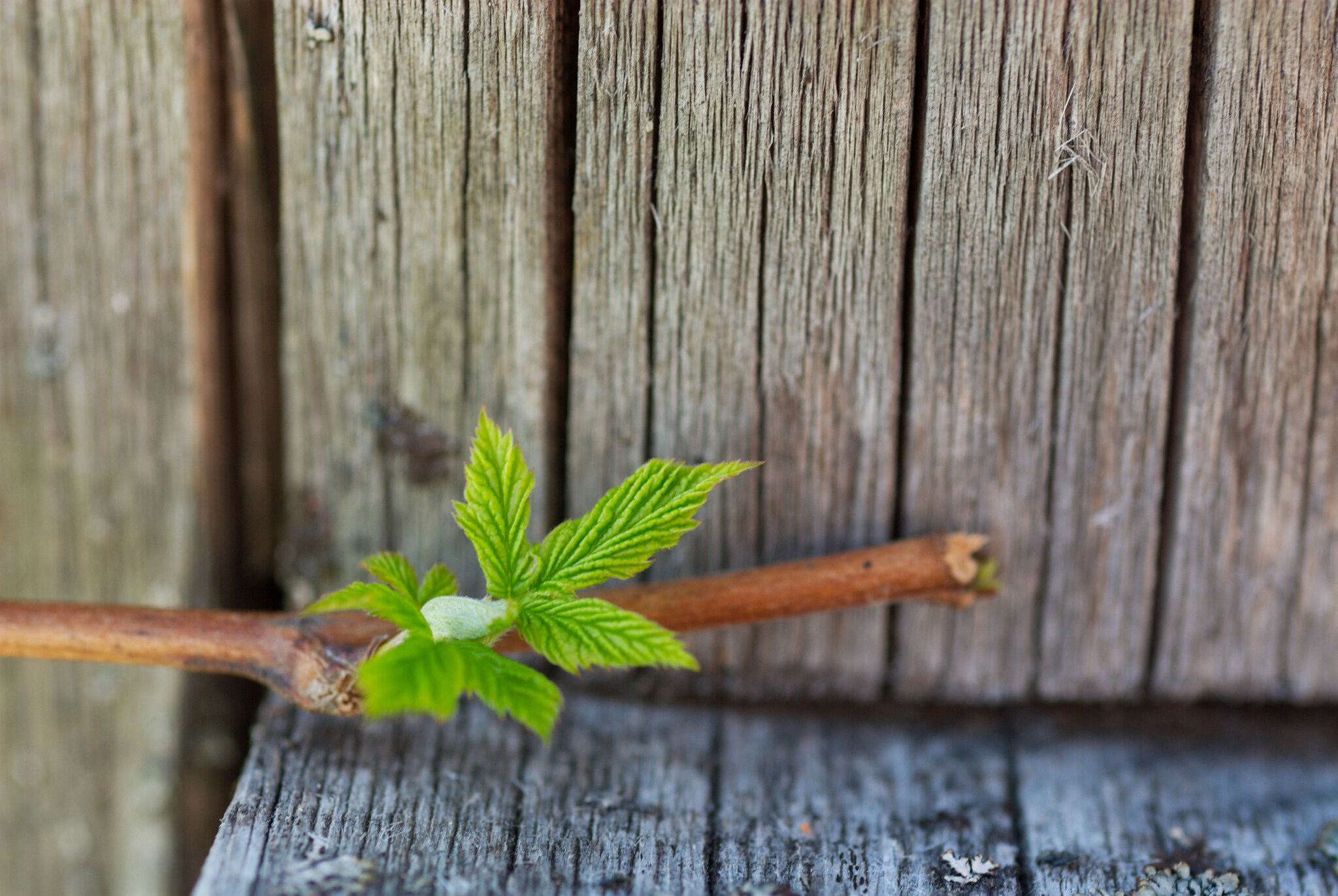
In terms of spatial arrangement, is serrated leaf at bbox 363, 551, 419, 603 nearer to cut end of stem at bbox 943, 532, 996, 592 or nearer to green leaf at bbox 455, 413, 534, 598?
green leaf at bbox 455, 413, 534, 598

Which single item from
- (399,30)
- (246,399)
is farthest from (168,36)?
(246,399)

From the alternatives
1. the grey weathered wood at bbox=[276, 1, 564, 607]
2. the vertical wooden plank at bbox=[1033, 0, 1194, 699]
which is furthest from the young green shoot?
the vertical wooden plank at bbox=[1033, 0, 1194, 699]

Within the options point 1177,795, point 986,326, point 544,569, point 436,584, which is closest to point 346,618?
point 436,584

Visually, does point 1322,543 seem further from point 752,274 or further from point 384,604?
point 384,604

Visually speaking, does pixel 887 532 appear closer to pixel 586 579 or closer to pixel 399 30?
pixel 586 579

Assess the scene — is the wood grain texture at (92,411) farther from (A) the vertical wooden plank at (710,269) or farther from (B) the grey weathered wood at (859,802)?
(B) the grey weathered wood at (859,802)

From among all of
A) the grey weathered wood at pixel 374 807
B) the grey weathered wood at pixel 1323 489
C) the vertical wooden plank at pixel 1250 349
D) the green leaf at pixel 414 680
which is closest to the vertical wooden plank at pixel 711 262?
the grey weathered wood at pixel 374 807
